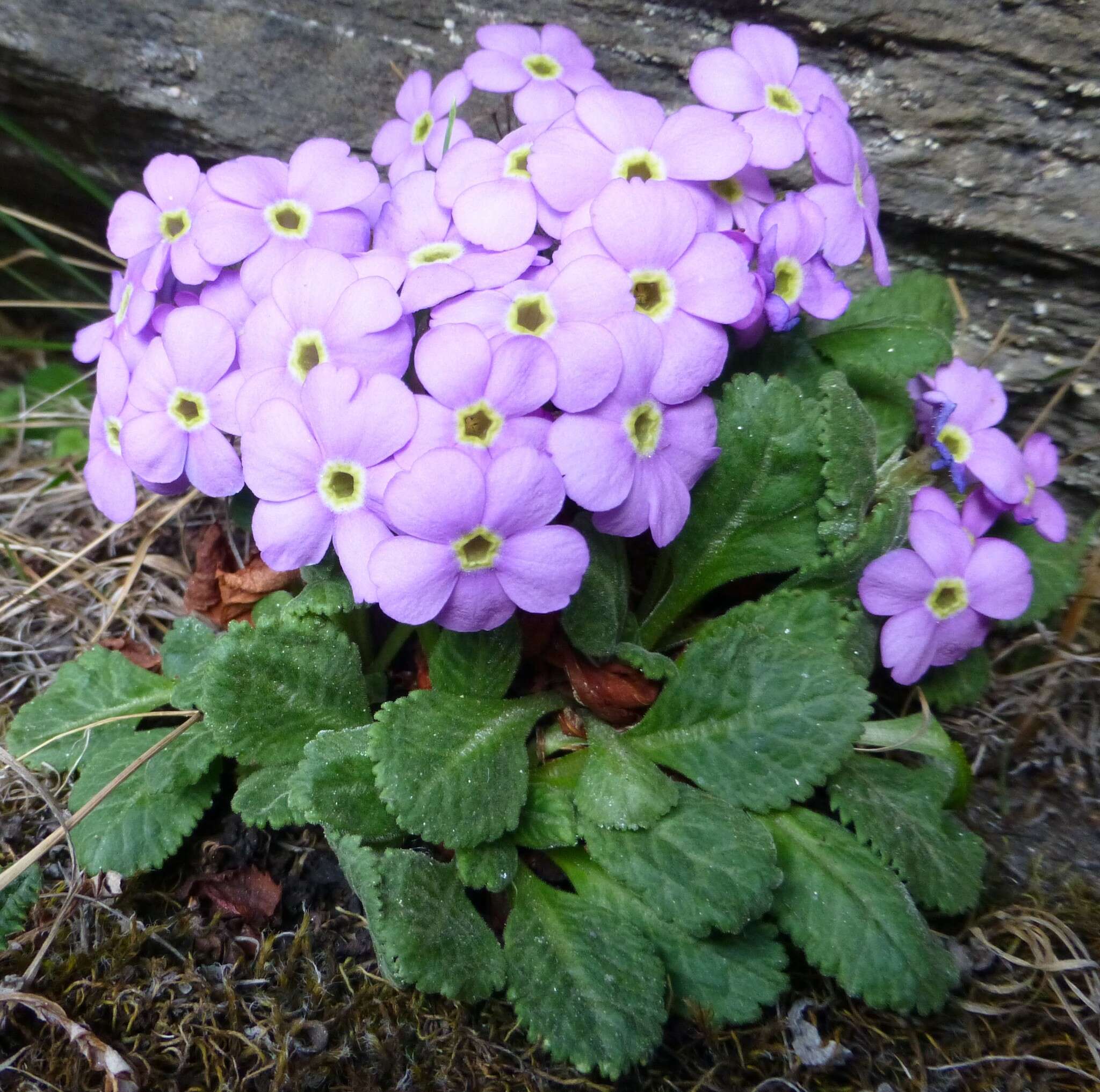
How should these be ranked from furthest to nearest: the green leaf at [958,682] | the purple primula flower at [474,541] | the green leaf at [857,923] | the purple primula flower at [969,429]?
the green leaf at [958,682] < the purple primula flower at [969,429] < the green leaf at [857,923] < the purple primula flower at [474,541]

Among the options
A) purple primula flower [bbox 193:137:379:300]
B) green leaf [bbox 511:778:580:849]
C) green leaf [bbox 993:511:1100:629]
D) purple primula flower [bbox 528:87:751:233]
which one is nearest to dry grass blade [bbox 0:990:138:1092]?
green leaf [bbox 511:778:580:849]

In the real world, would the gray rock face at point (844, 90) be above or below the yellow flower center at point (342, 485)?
above

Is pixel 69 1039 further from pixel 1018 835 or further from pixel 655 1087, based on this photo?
pixel 1018 835

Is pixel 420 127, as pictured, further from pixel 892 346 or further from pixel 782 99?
pixel 892 346

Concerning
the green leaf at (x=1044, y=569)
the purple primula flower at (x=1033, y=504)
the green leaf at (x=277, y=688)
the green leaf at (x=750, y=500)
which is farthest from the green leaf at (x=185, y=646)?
the green leaf at (x=1044, y=569)

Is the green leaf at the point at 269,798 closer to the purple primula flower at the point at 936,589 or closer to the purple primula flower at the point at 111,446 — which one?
the purple primula flower at the point at 111,446

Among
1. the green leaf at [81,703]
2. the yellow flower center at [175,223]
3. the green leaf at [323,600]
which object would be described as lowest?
the green leaf at [81,703]

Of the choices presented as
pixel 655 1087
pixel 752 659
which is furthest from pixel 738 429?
pixel 655 1087

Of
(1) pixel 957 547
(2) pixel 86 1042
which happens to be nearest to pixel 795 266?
(1) pixel 957 547
